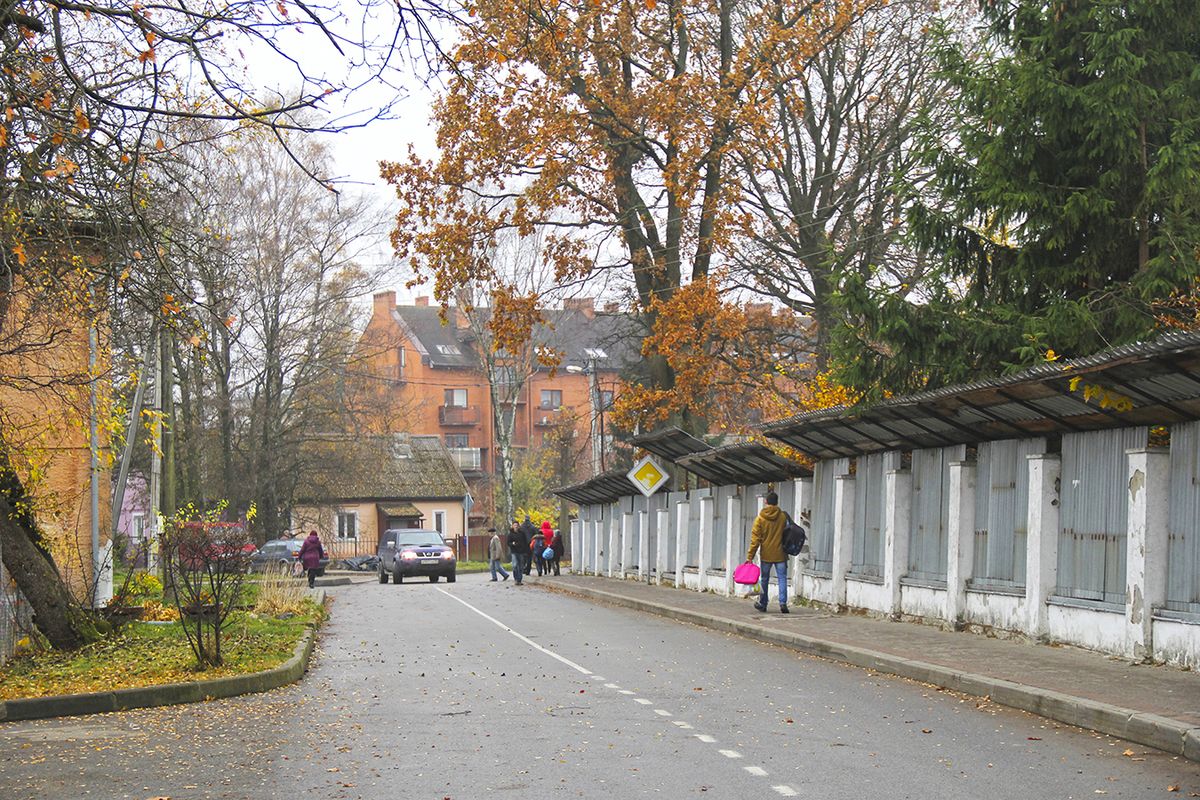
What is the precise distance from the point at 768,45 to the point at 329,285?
2266 cm

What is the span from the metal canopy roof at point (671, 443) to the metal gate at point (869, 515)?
6.73 metres

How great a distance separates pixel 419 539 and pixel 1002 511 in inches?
1324

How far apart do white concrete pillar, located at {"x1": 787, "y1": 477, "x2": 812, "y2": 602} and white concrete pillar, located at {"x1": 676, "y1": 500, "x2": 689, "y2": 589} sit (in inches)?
315

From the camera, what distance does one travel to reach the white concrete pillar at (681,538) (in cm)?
3447

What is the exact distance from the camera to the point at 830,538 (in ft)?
81.4

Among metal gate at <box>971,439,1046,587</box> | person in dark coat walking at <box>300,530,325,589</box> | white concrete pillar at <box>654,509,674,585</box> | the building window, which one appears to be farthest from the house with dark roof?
metal gate at <box>971,439,1046,587</box>

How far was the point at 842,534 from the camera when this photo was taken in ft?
78.3

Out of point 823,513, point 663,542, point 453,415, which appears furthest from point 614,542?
point 453,415

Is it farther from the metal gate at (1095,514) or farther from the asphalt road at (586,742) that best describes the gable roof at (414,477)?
the asphalt road at (586,742)

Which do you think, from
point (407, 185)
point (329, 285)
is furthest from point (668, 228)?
point (329, 285)

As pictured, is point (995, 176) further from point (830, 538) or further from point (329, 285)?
point (329, 285)

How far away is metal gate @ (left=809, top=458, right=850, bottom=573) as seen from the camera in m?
24.7

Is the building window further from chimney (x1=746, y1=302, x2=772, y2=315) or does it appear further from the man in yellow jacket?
the man in yellow jacket

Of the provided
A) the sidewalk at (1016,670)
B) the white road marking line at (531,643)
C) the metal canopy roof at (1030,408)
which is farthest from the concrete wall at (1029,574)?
the white road marking line at (531,643)
